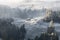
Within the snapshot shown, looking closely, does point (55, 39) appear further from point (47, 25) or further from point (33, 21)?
point (33, 21)

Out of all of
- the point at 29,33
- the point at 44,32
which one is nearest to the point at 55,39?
the point at 44,32

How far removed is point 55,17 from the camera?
4672mm

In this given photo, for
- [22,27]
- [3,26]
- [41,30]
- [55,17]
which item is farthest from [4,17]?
[55,17]

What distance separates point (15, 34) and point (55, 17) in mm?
1070

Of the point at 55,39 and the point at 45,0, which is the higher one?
the point at 45,0

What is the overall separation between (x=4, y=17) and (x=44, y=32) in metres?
1.06

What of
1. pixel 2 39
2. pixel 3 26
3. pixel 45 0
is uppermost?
pixel 45 0

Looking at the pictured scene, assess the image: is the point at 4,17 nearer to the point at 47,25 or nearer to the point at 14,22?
the point at 14,22

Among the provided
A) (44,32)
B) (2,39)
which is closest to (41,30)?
(44,32)

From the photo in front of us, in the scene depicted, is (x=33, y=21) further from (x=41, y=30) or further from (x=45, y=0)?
(x=45, y=0)

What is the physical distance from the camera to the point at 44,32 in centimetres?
464

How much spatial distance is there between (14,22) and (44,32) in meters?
0.78

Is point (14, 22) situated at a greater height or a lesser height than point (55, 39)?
greater

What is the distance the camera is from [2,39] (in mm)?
4711
